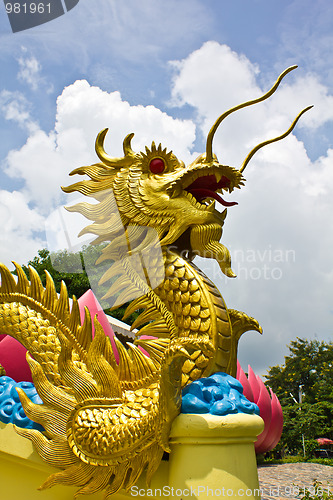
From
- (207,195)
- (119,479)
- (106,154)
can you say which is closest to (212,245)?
(207,195)

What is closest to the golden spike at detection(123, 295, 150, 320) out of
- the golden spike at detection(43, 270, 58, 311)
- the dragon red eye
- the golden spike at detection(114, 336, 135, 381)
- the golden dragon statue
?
the golden dragon statue

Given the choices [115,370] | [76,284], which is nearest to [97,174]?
[115,370]

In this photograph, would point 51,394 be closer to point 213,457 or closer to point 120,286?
point 120,286

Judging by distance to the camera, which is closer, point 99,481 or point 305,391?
point 99,481

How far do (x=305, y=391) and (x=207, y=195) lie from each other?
1821 cm

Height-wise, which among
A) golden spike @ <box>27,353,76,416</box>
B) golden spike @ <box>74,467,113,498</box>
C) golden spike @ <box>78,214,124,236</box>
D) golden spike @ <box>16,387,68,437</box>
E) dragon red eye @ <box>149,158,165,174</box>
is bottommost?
golden spike @ <box>74,467,113,498</box>

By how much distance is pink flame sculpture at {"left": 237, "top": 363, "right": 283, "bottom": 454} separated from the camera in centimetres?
570

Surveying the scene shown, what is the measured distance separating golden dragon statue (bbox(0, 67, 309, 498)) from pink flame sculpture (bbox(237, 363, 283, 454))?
11.7 ft

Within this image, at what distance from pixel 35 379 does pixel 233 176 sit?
1.74 m

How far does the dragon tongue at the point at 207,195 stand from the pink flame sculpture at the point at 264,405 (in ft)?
11.6

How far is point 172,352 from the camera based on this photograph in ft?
5.87

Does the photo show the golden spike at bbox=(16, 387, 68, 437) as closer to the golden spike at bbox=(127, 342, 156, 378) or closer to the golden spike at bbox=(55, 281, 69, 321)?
the golden spike at bbox=(127, 342, 156, 378)

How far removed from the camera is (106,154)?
2.79 meters

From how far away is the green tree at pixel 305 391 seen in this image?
14.0 m
